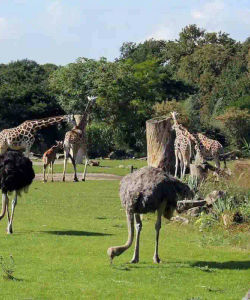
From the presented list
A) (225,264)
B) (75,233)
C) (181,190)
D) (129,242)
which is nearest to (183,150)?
(75,233)

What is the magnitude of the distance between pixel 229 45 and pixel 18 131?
53637 millimetres

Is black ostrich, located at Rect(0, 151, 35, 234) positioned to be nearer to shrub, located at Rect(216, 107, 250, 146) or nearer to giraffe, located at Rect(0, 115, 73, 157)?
giraffe, located at Rect(0, 115, 73, 157)

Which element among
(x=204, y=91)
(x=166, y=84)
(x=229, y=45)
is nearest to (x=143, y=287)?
(x=166, y=84)

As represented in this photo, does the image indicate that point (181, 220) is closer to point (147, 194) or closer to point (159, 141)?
point (159, 141)

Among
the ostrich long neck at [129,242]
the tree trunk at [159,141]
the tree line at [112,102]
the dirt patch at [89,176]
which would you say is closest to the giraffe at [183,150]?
the dirt patch at [89,176]

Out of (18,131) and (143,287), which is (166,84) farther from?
(143,287)

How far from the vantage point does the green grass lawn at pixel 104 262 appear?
1054cm

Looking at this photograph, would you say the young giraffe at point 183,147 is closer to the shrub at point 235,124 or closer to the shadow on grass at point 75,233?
the shadow on grass at point 75,233

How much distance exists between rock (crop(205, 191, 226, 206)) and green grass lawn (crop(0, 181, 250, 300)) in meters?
1.13

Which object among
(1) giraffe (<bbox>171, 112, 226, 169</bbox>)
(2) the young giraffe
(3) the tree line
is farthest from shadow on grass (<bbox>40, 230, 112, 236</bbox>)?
(3) the tree line

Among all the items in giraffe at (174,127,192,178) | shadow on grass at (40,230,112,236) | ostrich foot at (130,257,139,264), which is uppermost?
giraffe at (174,127,192,178)

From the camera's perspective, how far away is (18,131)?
3106 cm

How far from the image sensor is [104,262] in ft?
41.3

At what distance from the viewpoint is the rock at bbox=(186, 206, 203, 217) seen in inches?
721
